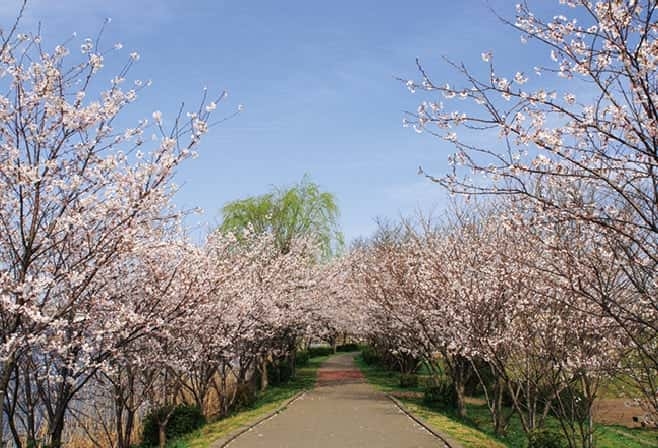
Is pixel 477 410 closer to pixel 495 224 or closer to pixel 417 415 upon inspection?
pixel 417 415

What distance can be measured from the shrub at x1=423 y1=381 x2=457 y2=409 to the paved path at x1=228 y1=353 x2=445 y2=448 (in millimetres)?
1278

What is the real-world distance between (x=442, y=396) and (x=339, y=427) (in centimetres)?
622

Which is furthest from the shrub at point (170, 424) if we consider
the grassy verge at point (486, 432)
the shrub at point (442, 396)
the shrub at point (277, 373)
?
the shrub at point (277, 373)

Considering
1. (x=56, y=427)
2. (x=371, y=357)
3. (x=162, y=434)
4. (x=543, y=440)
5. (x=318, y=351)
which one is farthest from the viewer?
(x=318, y=351)

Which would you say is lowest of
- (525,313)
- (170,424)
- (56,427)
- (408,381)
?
(408,381)

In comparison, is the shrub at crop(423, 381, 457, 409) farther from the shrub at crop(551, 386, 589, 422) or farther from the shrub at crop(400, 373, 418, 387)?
the shrub at crop(400, 373, 418, 387)

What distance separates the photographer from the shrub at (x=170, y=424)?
1328 centimetres

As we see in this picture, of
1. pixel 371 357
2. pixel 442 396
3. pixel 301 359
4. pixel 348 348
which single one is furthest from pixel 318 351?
pixel 442 396

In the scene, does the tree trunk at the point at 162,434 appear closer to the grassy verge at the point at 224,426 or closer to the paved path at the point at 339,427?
the grassy verge at the point at 224,426

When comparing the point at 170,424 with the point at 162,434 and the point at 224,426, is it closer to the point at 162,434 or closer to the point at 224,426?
the point at 162,434

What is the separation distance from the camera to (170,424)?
13.5 meters

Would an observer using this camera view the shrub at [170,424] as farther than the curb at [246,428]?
Yes

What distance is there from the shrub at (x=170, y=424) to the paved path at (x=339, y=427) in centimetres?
164

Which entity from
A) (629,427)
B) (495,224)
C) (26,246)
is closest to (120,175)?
(26,246)
